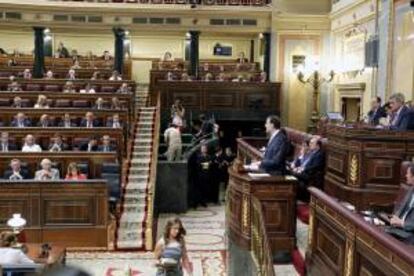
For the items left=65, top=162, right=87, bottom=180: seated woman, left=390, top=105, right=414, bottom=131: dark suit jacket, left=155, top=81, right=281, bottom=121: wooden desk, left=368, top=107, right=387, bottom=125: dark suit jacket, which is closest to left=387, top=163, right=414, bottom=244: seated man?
left=390, top=105, right=414, bottom=131: dark suit jacket

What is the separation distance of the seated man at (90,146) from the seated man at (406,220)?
22.3ft

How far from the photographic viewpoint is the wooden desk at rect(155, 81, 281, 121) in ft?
53.3

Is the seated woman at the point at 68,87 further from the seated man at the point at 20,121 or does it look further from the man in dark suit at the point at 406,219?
the man in dark suit at the point at 406,219

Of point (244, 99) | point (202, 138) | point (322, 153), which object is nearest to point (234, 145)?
point (244, 99)

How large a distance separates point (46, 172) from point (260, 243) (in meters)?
4.93

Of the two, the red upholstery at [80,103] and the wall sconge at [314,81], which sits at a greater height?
the wall sconge at [314,81]

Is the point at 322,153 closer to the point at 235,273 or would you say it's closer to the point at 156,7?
the point at 235,273

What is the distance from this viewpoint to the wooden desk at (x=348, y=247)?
3.14 metres

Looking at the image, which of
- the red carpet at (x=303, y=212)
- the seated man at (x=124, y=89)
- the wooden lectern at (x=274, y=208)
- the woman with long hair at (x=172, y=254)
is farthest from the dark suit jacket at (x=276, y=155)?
the seated man at (x=124, y=89)

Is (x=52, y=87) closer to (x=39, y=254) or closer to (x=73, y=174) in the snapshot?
(x=73, y=174)

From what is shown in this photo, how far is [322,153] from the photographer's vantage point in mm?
7797

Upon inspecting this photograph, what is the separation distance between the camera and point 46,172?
9.11 m

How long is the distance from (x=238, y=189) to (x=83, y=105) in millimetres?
7801

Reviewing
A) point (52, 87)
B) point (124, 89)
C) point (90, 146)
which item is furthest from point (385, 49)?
point (52, 87)
